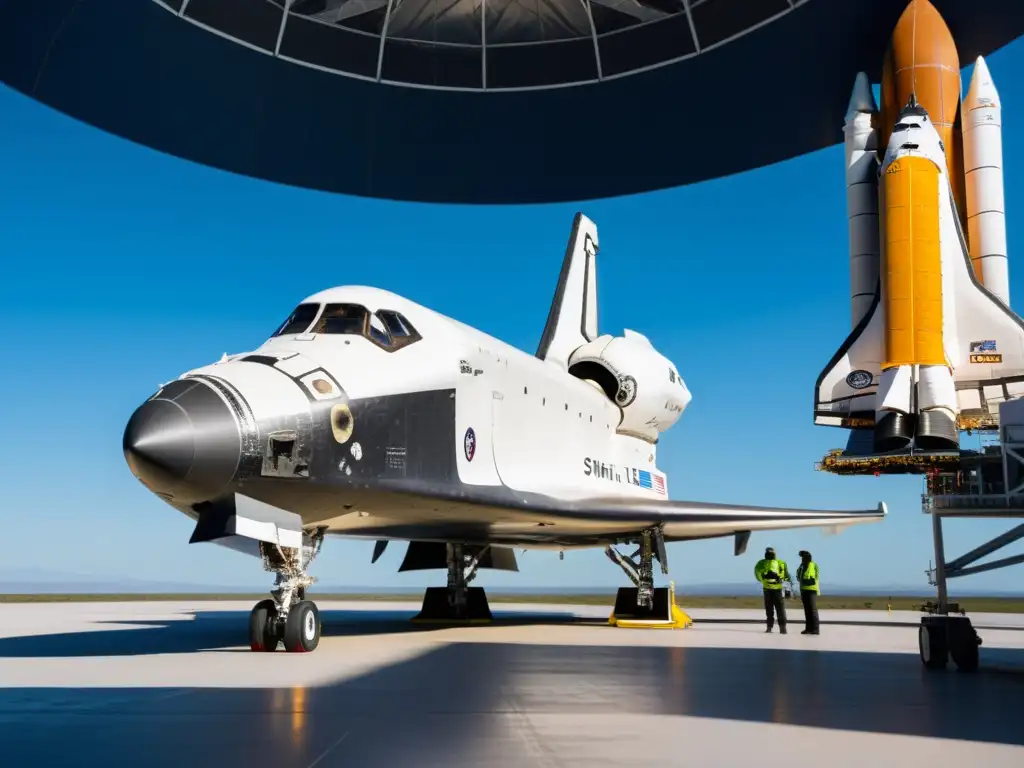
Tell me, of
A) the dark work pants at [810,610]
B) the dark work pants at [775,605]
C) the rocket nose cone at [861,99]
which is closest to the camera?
the dark work pants at [810,610]

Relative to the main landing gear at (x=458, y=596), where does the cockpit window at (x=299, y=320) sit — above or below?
above

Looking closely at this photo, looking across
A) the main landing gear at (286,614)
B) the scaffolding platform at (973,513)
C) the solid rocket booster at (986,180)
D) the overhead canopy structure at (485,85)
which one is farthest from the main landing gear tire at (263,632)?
the solid rocket booster at (986,180)

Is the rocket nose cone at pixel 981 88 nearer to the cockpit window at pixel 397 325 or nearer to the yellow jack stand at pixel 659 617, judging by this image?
the yellow jack stand at pixel 659 617

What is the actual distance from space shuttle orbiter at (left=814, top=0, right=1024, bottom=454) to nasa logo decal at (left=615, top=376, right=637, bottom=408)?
4.62 m

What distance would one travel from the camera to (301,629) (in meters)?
8.06

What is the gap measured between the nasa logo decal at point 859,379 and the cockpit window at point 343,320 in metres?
12.0

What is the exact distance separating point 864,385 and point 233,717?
623 inches

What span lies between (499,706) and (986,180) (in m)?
18.5

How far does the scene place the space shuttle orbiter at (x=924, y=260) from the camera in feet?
54.0

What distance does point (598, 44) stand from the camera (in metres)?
18.3

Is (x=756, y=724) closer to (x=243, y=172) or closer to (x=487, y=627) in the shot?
(x=487, y=627)

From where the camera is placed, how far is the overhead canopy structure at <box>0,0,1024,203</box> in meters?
16.5

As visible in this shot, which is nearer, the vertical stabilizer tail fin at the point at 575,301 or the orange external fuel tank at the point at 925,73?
the vertical stabilizer tail fin at the point at 575,301

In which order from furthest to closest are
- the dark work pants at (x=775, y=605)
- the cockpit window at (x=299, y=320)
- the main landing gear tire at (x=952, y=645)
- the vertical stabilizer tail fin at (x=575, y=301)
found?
the vertical stabilizer tail fin at (x=575, y=301) → the dark work pants at (x=775, y=605) → the cockpit window at (x=299, y=320) → the main landing gear tire at (x=952, y=645)
